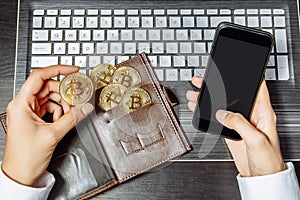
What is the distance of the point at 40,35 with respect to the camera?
0.72m

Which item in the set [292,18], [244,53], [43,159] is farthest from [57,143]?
[292,18]

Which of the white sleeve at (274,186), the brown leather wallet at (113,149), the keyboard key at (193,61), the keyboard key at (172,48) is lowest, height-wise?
the white sleeve at (274,186)

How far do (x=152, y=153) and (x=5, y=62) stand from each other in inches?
10.1

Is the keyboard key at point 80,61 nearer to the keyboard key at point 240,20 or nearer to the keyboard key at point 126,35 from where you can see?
the keyboard key at point 126,35

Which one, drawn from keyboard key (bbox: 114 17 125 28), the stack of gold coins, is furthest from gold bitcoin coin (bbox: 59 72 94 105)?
keyboard key (bbox: 114 17 125 28)

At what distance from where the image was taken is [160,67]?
2.34ft

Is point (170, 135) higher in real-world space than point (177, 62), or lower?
lower

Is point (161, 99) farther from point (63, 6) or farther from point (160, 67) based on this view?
point (63, 6)

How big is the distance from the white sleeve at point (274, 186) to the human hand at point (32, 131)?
244 millimetres

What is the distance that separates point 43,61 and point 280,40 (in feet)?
1.15

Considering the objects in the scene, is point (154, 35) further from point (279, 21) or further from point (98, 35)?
point (279, 21)

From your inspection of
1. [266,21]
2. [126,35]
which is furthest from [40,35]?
[266,21]

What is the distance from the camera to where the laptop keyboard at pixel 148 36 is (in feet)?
2.34

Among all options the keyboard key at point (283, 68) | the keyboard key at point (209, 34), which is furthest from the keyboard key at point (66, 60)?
the keyboard key at point (283, 68)
